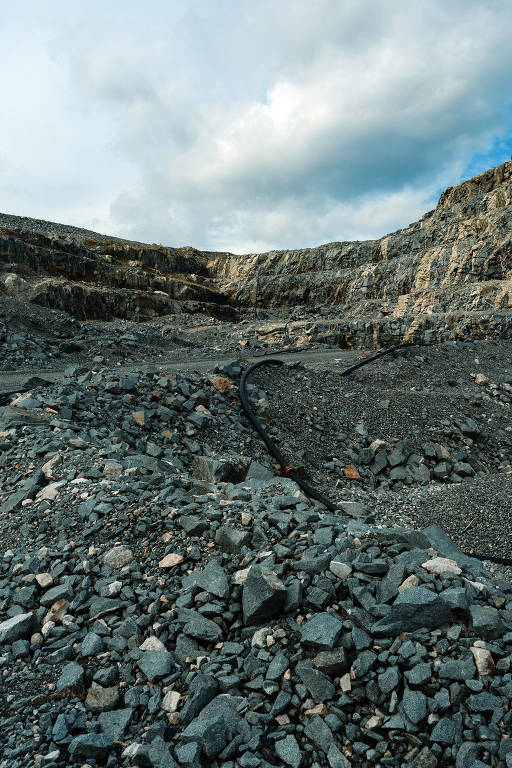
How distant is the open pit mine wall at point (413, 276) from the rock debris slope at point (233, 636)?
853 inches

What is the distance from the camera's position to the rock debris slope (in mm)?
2800

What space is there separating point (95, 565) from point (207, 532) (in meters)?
1.22

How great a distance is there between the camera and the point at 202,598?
3.87 metres

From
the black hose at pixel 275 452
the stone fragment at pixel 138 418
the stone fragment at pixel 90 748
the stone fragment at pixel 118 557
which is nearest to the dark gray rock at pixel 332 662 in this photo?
the stone fragment at pixel 90 748

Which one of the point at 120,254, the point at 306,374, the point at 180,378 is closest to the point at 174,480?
the point at 180,378

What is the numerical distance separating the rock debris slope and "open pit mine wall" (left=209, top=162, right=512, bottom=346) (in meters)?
21.7

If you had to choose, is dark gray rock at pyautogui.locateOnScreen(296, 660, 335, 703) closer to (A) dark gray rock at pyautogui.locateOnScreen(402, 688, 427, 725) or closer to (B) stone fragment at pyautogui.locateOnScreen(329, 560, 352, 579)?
(A) dark gray rock at pyautogui.locateOnScreen(402, 688, 427, 725)

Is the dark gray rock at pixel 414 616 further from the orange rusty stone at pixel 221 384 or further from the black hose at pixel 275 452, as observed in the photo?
the orange rusty stone at pixel 221 384

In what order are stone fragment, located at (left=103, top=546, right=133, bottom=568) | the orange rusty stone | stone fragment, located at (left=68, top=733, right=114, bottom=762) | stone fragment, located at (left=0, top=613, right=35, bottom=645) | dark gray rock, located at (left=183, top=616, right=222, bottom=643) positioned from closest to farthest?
stone fragment, located at (left=68, top=733, right=114, bottom=762) < dark gray rock, located at (left=183, top=616, right=222, bottom=643) < stone fragment, located at (left=0, top=613, right=35, bottom=645) < stone fragment, located at (left=103, top=546, right=133, bottom=568) < the orange rusty stone

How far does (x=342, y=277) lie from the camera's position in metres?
50.3

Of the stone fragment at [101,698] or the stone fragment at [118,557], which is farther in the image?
the stone fragment at [118,557]

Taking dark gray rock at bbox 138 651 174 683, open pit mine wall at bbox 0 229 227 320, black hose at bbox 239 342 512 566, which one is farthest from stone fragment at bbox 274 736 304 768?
open pit mine wall at bbox 0 229 227 320

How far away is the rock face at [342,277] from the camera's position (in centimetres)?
2812

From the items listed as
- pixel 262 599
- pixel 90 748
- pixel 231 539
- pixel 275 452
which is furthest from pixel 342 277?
pixel 90 748
